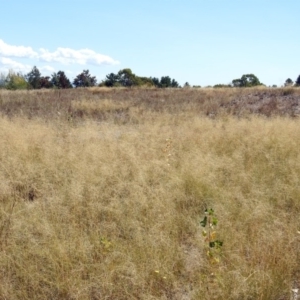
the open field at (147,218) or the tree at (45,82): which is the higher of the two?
the tree at (45,82)

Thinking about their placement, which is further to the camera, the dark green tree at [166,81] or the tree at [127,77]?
the dark green tree at [166,81]

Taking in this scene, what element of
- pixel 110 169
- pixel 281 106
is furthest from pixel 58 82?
pixel 110 169

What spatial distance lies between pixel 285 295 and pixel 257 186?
63.7 inches

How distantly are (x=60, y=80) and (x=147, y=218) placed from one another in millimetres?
43672

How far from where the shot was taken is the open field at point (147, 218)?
6.61 feet

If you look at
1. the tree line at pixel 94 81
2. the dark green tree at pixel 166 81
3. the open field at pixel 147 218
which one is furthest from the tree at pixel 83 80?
the open field at pixel 147 218

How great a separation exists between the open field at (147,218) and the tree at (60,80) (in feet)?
131

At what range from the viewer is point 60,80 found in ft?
143

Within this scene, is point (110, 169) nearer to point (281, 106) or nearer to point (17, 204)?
point (17, 204)

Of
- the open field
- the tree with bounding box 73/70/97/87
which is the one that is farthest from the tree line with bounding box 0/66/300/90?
the open field

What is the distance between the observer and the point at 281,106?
33.9ft

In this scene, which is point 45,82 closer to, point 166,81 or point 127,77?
point 127,77

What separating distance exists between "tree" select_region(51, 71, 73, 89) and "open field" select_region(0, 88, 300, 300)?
131 feet

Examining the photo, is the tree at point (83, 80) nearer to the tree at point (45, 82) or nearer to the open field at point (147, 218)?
the tree at point (45, 82)
